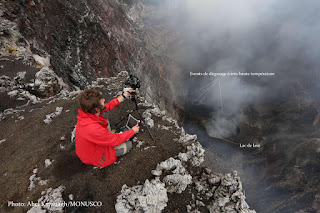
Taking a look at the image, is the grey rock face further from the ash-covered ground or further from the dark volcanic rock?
the dark volcanic rock

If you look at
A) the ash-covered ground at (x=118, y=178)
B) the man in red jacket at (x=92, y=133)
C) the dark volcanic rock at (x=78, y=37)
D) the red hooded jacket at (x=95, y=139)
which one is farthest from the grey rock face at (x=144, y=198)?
the dark volcanic rock at (x=78, y=37)

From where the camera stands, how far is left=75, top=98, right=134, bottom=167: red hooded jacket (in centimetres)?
296

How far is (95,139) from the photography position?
3.01 m

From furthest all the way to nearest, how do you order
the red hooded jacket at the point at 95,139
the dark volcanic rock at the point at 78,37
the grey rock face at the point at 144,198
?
1. the dark volcanic rock at the point at 78,37
2. the grey rock face at the point at 144,198
3. the red hooded jacket at the point at 95,139

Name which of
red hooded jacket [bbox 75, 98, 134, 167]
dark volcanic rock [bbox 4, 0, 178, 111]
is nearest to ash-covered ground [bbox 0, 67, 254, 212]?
red hooded jacket [bbox 75, 98, 134, 167]

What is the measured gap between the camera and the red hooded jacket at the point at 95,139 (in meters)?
2.96

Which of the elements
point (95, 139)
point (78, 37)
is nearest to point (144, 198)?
point (95, 139)

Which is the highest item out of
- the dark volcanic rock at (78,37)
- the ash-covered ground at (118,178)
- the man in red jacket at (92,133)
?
the dark volcanic rock at (78,37)

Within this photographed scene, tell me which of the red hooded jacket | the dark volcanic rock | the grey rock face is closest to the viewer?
the red hooded jacket

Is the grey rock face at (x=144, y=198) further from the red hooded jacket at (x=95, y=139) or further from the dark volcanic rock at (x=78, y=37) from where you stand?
the dark volcanic rock at (x=78, y=37)

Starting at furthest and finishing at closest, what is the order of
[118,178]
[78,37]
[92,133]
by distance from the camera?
[78,37], [118,178], [92,133]

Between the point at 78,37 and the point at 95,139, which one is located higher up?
the point at 78,37

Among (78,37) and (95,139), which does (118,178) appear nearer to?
(95,139)

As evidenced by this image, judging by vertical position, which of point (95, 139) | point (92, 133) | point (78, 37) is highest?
point (78, 37)
